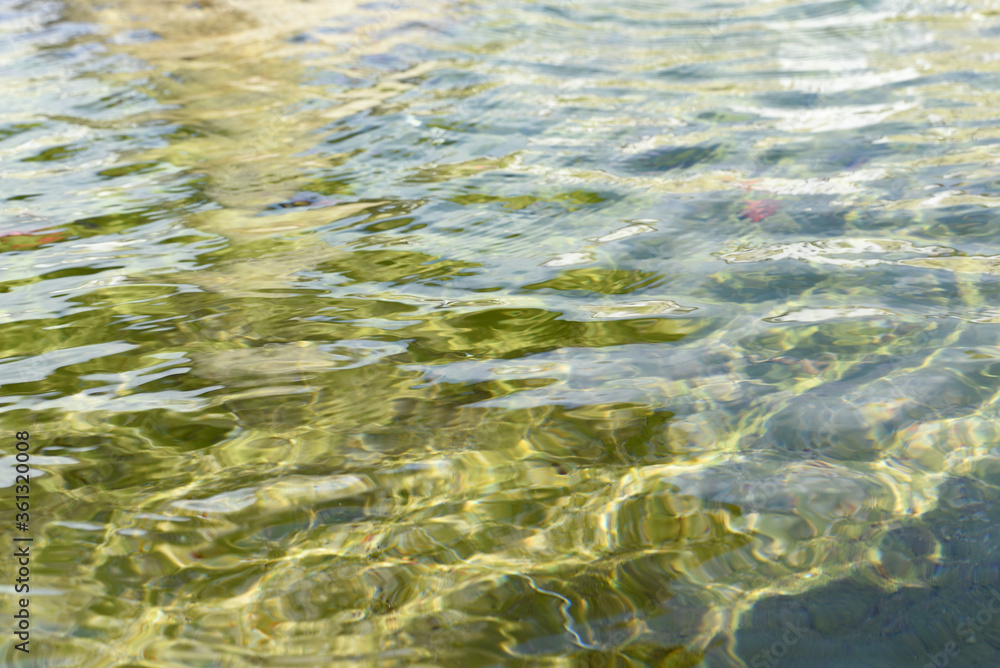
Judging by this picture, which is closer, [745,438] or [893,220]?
[745,438]

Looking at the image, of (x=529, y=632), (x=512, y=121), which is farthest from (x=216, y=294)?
(x=512, y=121)

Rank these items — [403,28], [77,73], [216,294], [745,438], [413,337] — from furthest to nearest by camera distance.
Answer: [403,28] < [77,73] < [216,294] < [413,337] < [745,438]

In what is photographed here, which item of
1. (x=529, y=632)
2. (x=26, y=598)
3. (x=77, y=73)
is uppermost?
(x=77, y=73)

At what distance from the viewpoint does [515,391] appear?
2.38 metres

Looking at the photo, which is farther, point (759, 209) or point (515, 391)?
point (759, 209)

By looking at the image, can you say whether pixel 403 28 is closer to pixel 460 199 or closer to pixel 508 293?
pixel 460 199

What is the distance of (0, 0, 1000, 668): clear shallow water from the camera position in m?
1.69

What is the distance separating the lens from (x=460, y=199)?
405cm

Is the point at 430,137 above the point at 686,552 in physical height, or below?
above

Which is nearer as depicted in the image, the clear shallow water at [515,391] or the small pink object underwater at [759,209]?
the clear shallow water at [515,391]

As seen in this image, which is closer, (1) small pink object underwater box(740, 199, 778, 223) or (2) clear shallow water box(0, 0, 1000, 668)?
(2) clear shallow water box(0, 0, 1000, 668)

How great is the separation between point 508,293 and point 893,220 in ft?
6.28

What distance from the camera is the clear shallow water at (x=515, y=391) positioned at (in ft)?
5.55

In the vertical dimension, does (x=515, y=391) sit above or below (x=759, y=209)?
below
